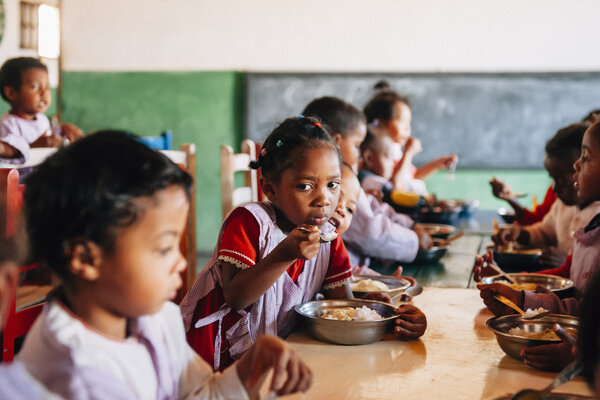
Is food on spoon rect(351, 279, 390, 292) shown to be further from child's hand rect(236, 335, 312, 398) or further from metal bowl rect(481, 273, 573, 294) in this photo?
child's hand rect(236, 335, 312, 398)

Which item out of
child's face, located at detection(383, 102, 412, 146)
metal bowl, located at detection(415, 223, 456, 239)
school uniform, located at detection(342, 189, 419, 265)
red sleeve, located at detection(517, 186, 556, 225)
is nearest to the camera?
school uniform, located at detection(342, 189, 419, 265)

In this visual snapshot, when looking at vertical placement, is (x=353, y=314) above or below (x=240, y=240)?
below

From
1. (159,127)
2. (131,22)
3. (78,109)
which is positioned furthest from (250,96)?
(78,109)

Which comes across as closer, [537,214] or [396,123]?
[537,214]

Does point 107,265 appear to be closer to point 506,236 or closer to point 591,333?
point 591,333

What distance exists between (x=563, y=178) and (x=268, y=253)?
4.28 feet

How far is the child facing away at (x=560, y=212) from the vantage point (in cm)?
221

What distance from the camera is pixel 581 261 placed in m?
1.66

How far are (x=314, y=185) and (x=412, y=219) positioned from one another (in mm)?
1623

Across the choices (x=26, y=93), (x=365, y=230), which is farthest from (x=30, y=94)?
(x=365, y=230)

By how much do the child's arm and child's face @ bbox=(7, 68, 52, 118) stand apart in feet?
7.15

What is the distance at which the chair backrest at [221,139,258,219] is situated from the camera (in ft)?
7.50

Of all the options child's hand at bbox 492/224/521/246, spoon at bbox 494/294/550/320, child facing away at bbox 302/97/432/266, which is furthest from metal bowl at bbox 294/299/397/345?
child's hand at bbox 492/224/521/246

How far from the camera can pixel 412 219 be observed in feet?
10.1
